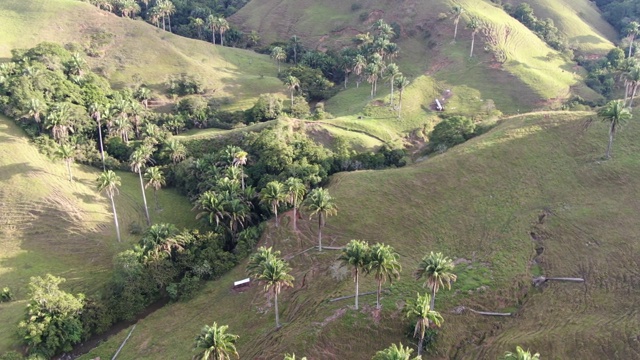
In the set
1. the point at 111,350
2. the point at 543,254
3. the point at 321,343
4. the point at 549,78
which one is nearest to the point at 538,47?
the point at 549,78

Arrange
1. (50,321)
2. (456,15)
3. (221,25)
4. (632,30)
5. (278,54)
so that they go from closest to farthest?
(50,321), (456,15), (278,54), (221,25), (632,30)

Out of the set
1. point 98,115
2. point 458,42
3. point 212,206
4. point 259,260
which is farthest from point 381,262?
point 458,42

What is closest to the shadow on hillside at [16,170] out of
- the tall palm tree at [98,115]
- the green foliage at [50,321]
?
the tall palm tree at [98,115]

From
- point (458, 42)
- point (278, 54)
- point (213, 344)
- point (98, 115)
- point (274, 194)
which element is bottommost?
point (213, 344)

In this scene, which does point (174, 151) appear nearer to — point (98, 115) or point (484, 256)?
point (98, 115)

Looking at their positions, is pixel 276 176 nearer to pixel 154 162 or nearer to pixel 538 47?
pixel 154 162

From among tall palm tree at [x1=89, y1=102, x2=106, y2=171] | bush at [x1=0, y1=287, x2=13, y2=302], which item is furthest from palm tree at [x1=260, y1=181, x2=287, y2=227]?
tall palm tree at [x1=89, y1=102, x2=106, y2=171]
